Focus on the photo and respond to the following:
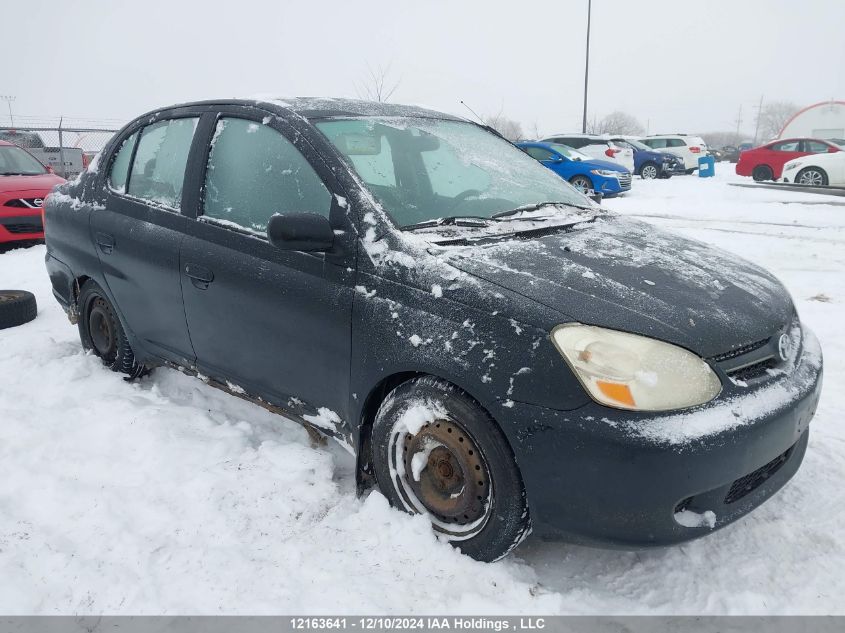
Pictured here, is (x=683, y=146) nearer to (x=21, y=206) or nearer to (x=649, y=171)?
(x=649, y=171)

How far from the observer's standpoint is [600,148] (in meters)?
18.6

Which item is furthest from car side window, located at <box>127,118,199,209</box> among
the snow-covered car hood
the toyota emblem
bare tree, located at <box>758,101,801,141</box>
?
bare tree, located at <box>758,101,801,141</box>

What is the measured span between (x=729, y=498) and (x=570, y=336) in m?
0.77

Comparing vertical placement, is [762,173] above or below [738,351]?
below

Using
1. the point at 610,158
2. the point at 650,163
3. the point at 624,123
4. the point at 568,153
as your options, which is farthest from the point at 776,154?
the point at 624,123

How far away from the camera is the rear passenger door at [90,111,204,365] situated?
3.35 m

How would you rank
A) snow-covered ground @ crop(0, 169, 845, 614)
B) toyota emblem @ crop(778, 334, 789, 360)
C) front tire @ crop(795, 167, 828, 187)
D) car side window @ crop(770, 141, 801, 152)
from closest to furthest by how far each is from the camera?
snow-covered ground @ crop(0, 169, 845, 614)
toyota emblem @ crop(778, 334, 789, 360)
front tire @ crop(795, 167, 828, 187)
car side window @ crop(770, 141, 801, 152)

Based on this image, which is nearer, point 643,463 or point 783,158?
point 643,463

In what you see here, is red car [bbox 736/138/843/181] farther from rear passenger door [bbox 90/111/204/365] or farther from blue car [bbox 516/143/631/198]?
rear passenger door [bbox 90/111/204/365]

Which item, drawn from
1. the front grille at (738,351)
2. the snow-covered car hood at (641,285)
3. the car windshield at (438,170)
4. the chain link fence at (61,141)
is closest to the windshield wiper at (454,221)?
the car windshield at (438,170)

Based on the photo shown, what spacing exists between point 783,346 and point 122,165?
11.8ft

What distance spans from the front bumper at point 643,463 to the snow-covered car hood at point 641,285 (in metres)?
0.25

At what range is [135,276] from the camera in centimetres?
359
